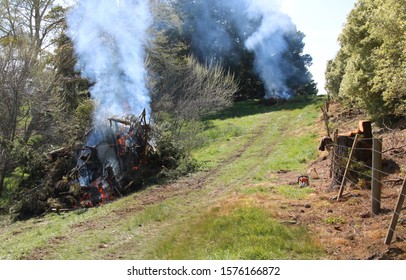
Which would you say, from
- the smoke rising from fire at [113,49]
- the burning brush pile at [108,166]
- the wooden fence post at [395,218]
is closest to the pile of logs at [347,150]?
the wooden fence post at [395,218]

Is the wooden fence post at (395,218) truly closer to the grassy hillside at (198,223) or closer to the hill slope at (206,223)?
the hill slope at (206,223)

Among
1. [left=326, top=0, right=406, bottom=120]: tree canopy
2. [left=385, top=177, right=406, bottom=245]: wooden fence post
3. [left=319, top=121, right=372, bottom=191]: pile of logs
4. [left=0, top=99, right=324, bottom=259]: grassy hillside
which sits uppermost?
[left=326, top=0, right=406, bottom=120]: tree canopy

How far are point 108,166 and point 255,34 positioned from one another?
3536cm

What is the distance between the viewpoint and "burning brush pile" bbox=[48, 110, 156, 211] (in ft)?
45.1

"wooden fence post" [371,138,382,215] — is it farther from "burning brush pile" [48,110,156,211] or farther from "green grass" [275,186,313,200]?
"burning brush pile" [48,110,156,211]

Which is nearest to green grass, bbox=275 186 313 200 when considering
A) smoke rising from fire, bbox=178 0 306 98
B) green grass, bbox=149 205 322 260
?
green grass, bbox=149 205 322 260

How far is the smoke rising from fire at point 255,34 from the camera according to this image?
147 feet

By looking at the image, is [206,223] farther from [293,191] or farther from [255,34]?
[255,34]

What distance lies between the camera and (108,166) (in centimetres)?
1479

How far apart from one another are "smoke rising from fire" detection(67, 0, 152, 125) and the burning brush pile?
2374 mm

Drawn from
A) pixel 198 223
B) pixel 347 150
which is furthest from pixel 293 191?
pixel 198 223

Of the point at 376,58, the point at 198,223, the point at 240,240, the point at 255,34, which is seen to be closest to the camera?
the point at 240,240

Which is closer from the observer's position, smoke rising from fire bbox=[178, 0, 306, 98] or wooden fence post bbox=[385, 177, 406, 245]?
→ wooden fence post bbox=[385, 177, 406, 245]

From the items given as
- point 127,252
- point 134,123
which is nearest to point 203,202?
point 127,252
